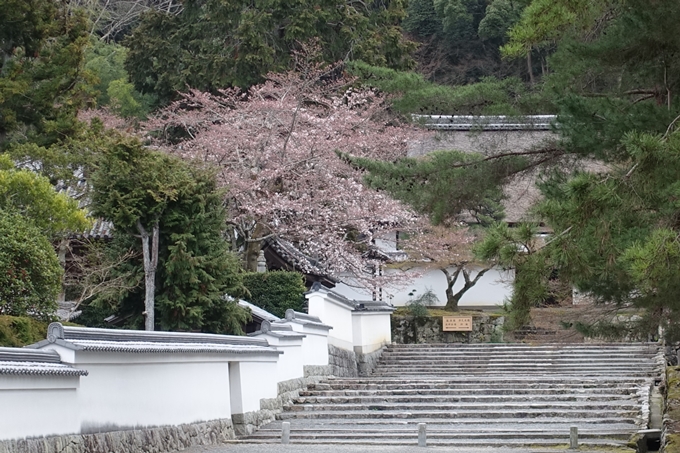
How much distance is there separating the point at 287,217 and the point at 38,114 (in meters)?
7.36

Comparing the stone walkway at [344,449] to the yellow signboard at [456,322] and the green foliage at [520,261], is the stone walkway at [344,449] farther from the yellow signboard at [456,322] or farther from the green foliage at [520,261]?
the yellow signboard at [456,322]

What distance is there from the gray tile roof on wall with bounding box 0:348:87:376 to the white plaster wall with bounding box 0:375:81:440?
6cm

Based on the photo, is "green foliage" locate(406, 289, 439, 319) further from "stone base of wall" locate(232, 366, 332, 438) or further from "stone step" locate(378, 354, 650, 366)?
"stone base of wall" locate(232, 366, 332, 438)

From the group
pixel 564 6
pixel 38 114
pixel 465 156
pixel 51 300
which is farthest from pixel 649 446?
pixel 38 114

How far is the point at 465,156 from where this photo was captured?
1054cm

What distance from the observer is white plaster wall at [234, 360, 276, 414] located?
1368 cm

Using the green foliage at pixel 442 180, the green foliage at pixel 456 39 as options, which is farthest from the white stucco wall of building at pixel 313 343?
the green foliage at pixel 456 39

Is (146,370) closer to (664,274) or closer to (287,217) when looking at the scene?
(664,274)

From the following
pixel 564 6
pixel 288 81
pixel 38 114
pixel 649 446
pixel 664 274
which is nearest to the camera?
pixel 664 274

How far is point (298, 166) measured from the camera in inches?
954

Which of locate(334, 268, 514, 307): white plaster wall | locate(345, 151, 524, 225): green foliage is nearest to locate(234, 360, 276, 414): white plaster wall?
locate(345, 151, 524, 225): green foliage

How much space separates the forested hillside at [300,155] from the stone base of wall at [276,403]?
143cm

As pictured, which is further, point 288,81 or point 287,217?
point 288,81

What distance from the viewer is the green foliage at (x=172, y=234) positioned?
14.6m
